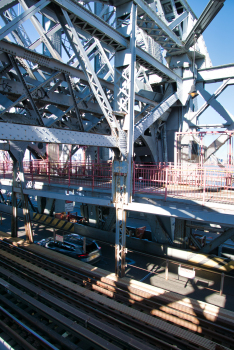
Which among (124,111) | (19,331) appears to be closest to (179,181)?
(124,111)

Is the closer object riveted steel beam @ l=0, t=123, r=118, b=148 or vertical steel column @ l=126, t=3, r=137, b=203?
riveted steel beam @ l=0, t=123, r=118, b=148

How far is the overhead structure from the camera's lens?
655cm

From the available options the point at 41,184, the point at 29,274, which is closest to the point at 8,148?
the point at 41,184

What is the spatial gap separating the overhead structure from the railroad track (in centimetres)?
132

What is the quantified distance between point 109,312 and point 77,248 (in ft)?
12.8

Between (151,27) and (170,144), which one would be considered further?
(170,144)

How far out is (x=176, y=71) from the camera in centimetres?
1267

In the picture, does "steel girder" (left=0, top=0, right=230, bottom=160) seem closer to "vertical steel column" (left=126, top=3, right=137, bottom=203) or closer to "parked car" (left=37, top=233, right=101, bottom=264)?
"vertical steel column" (left=126, top=3, right=137, bottom=203)

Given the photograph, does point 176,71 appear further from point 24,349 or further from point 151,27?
point 24,349

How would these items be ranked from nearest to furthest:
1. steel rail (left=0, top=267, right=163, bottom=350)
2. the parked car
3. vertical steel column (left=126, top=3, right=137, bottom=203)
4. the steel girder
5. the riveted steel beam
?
steel rail (left=0, top=267, right=163, bottom=350) → the riveted steel beam → the steel girder → vertical steel column (left=126, top=3, right=137, bottom=203) → the parked car

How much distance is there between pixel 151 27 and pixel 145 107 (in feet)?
13.8

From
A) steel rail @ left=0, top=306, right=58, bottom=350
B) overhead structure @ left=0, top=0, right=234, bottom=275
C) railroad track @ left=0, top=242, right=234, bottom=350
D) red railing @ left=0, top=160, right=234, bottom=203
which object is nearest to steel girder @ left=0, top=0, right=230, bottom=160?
overhead structure @ left=0, top=0, right=234, bottom=275

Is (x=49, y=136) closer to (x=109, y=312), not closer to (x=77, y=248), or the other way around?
(x=109, y=312)

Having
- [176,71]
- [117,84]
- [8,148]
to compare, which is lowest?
[8,148]
